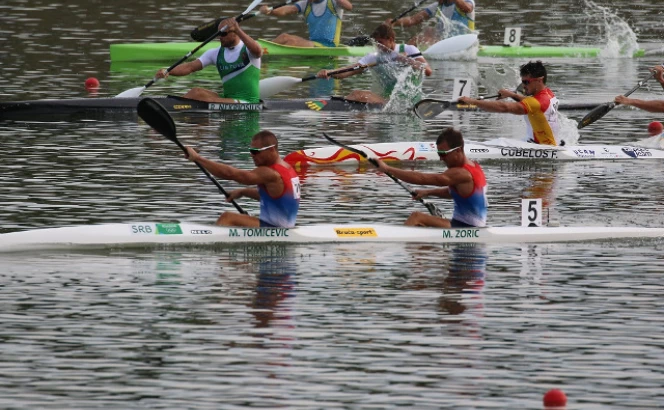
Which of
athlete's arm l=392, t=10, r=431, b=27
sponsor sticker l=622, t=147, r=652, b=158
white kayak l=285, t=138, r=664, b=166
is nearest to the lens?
white kayak l=285, t=138, r=664, b=166

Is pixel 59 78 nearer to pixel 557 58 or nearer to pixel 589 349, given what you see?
pixel 557 58

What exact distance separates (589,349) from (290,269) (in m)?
3.70

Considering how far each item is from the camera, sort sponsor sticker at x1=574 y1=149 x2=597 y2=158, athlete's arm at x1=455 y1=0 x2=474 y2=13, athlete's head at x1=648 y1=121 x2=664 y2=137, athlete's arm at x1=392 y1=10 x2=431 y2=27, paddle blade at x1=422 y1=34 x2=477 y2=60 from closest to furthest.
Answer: sponsor sticker at x1=574 y1=149 x2=597 y2=158
athlete's head at x1=648 y1=121 x2=664 y2=137
paddle blade at x1=422 y1=34 x2=477 y2=60
athlete's arm at x1=392 y1=10 x2=431 y2=27
athlete's arm at x1=455 y1=0 x2=474 y2=13

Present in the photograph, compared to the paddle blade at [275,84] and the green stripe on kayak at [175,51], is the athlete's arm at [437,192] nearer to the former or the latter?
the paddle blade at [275,84]

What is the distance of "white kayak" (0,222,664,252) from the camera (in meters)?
15.5

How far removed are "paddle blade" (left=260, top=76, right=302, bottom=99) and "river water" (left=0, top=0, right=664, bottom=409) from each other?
2.16 meters

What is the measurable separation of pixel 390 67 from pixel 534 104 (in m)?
4.97

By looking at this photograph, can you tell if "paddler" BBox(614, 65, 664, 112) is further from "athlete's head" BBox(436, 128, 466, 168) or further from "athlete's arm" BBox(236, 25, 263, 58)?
"athlete's head" BBox(436, 128, 466, 168)

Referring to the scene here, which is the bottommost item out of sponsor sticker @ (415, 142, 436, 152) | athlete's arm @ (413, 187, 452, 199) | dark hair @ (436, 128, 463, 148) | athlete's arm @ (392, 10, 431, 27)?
sponsor sticker @ (415, 142, 436, 152)

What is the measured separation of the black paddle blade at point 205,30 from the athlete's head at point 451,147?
10.6 metres

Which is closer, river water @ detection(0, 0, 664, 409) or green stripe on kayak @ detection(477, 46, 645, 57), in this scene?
river water @ detection(0, 0, 664, 409)

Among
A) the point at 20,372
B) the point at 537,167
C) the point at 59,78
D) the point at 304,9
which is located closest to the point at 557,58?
the point at 304,9

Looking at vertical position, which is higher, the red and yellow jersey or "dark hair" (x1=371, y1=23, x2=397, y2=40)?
"dark hair" (x1=371, y1=23, x2=397, y2=40)

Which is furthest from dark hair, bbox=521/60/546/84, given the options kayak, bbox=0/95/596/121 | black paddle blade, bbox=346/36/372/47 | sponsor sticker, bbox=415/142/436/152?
black paddle blade, bbox=346/36/372/47
